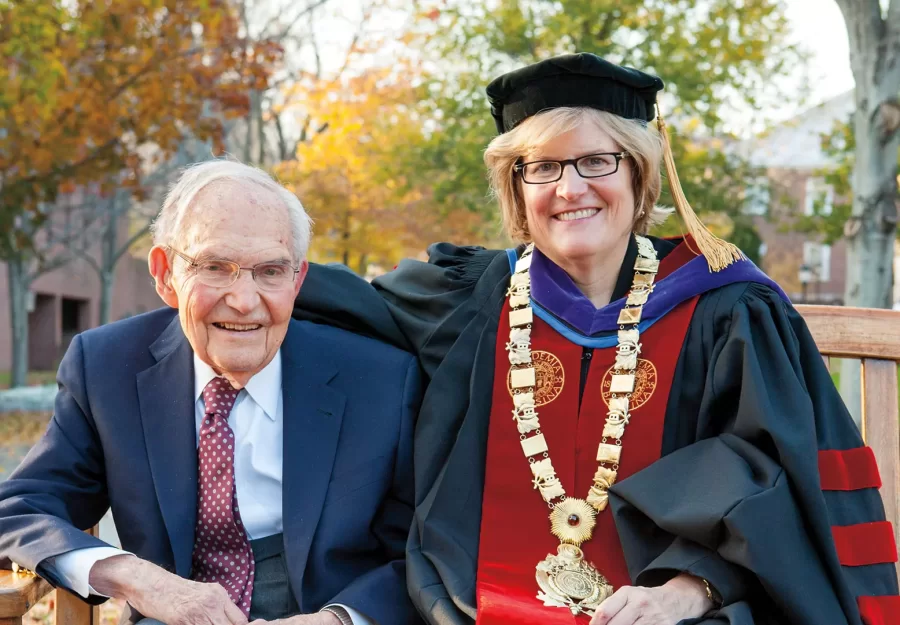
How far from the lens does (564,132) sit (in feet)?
9.46

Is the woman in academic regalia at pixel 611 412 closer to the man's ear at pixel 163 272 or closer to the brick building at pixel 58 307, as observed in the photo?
the man's ear at pixel 163 272

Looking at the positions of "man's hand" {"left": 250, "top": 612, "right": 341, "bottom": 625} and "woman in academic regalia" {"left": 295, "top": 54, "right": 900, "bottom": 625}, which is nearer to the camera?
"woman in academic regalia" {"left": 295, "top": 54, "right": 900, "bottom": 625}

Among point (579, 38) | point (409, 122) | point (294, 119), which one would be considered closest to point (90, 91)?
point (409, 122)

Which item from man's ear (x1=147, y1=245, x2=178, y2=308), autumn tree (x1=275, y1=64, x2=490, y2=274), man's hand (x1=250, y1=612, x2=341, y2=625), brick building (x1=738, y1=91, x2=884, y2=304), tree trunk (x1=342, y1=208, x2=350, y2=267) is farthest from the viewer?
brick building (x1=738, y1=91, x2=884, y2=304)

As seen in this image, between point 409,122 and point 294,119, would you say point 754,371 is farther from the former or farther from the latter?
point 294,119

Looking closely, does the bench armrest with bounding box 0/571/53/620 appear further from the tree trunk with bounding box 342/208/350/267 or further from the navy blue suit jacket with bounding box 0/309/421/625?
the tree trunk with bounding box 342/208/350/267

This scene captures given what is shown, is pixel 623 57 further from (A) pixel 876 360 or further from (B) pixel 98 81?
(A) pixel 876 360

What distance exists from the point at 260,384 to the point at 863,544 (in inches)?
69.5

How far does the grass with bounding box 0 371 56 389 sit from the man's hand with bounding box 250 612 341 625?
824 inches

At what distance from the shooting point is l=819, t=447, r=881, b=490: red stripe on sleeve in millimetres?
2574

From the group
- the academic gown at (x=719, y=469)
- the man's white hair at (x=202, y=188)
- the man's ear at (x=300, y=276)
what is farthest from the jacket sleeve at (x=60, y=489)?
the academic gown at (x=719, y=469)

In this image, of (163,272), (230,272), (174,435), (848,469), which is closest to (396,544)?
(174,435)

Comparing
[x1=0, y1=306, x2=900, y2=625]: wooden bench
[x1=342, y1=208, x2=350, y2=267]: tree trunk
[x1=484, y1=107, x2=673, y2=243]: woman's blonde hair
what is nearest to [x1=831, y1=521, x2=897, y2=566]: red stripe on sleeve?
[x1=0, y1=306, x2=900, y2=625]: wooden bench

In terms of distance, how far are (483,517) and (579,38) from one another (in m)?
10.3
